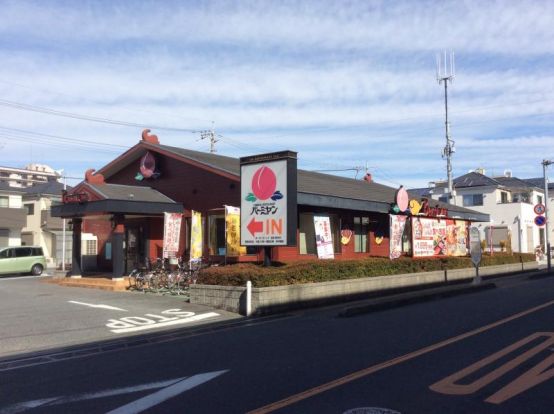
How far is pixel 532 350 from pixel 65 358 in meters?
7.57

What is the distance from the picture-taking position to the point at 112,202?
19.3 m

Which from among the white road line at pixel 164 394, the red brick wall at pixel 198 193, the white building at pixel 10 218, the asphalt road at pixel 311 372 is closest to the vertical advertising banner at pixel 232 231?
the red brick wall at pixel 198 193

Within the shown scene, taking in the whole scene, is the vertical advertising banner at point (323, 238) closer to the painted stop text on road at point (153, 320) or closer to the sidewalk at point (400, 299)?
the sidewalk at point (400, 299)

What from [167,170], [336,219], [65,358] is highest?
[167,170]

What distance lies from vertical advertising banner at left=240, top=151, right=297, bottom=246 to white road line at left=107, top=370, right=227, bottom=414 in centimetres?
763

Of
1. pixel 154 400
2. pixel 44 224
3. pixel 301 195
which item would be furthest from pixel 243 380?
pixel 44 224

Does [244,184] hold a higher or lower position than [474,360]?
higher

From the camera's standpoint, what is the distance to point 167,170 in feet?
75.6

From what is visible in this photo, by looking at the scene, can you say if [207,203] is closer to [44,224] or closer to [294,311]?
[294,311]

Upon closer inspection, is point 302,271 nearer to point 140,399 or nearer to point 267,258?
point 267,258

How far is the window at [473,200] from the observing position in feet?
172

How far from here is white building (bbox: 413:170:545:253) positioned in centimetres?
4975

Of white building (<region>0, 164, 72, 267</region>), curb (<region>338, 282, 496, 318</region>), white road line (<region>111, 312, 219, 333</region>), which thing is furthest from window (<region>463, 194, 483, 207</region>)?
white road line (<region>111, 312, 219, 333</region>)

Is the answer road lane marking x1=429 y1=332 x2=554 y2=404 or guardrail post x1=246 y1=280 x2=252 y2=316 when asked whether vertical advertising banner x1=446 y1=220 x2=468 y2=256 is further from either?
road lane marking x1=429 y1=332 x2=554 y2=404
